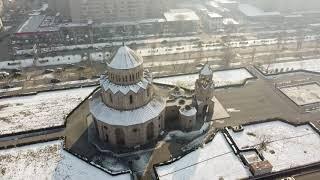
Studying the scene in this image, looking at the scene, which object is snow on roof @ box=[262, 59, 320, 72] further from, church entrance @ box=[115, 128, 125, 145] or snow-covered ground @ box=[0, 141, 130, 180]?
snow-covered ground @ box=[0, 141, 130, 180]

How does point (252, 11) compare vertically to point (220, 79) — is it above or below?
above

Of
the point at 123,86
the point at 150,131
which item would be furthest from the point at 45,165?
the point at 150,131

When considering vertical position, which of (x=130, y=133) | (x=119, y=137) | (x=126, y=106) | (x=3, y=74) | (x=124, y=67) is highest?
(x=124, y=67)

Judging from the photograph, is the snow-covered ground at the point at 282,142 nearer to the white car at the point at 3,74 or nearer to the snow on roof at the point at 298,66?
the snow on roof at the point at 298,66

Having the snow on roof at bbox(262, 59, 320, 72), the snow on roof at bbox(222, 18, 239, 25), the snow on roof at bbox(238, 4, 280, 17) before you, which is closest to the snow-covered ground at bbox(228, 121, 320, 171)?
the snow on roof at bbox(262, 59, 320, 72)

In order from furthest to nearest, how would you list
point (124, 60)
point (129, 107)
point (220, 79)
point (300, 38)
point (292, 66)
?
point (300, 38), point (292, 66), point (220, 79), point (129, 107), point (124, 60)

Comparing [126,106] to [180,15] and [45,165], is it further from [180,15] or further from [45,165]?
[180,15]

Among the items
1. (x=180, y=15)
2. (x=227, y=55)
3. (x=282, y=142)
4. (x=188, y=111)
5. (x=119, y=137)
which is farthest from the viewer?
(x=180, y=15)

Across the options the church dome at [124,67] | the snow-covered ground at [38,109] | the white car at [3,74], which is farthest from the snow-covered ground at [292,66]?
the white car at [3,74]
